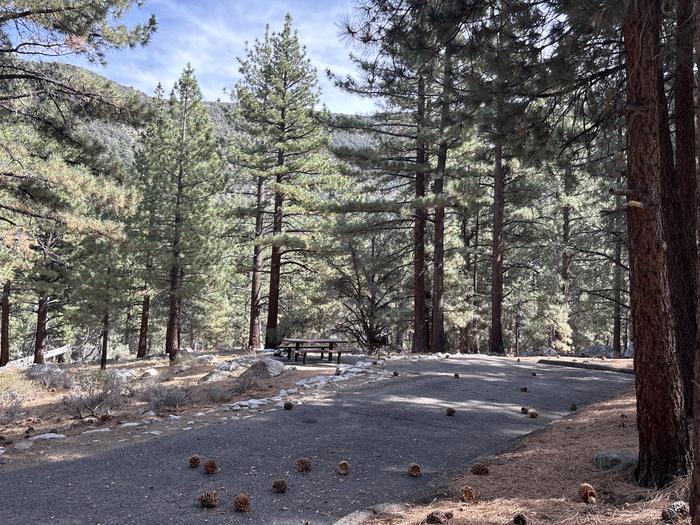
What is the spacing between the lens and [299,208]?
Answer: 51.4 ft

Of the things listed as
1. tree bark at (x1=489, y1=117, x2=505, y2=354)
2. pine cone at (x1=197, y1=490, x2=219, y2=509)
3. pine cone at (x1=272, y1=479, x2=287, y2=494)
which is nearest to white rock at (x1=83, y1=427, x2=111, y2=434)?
pine cone at (x1=197, y1=490, x2=219, y2=509)

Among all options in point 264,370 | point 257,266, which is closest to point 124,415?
point 264,370

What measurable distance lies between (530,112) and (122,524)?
6449 mm

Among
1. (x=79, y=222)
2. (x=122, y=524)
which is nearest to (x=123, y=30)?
(x=79, y=222)

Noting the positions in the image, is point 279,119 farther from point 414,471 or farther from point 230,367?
point 414,471

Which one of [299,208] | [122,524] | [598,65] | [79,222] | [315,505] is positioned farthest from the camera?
[299,208]

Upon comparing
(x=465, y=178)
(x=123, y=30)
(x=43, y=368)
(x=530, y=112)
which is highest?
(x=123, y=30)

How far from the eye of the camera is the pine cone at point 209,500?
10.8 ft

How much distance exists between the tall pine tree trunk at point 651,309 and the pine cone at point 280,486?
109 inches

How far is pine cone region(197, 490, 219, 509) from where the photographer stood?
3.29 meters

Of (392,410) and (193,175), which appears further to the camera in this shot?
(193,175)

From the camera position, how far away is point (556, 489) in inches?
140

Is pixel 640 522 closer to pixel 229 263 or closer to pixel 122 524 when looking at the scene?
pixel 122 524

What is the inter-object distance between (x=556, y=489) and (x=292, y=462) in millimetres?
2241
